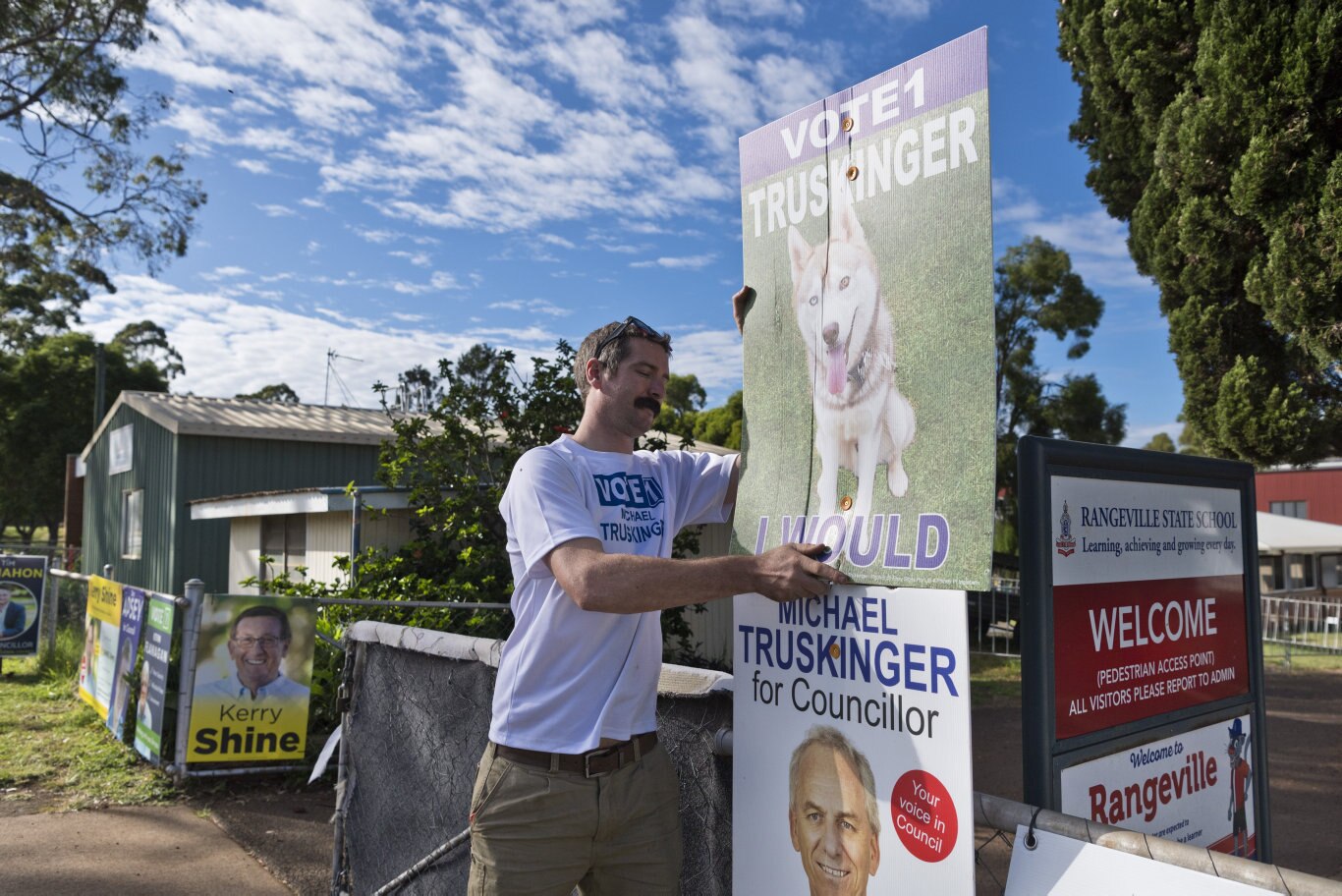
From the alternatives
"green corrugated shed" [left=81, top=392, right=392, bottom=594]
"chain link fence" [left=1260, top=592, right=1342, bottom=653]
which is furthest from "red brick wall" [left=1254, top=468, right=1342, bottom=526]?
"green corrugated shed" [left=81, top=392, right=392, bottom=594]

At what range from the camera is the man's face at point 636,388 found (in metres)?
2.50

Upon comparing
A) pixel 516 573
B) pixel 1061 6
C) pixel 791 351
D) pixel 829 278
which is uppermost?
pixel 1061 6

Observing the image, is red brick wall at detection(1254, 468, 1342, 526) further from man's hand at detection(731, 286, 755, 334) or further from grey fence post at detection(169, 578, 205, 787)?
man's hand at detection(731, 286, 755, 334)

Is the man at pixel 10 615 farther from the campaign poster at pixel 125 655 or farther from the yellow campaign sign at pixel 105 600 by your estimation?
the campaign poster at pixel 125 655

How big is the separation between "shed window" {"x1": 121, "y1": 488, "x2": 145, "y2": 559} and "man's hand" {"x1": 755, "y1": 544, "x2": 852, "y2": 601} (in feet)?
62.5

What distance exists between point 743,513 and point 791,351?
402 mm

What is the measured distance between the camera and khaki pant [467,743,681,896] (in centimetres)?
230

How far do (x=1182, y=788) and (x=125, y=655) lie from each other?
8707 millimetres

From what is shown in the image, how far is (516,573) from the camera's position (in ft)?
8.21

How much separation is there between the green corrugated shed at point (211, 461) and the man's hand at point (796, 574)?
14364 mm

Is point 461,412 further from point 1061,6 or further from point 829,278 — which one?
point 1061,6

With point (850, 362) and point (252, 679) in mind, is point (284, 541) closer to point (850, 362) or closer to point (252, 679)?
point (252, 679)

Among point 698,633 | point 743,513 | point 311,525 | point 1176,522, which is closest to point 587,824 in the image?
point 743,513

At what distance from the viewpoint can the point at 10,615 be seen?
12.2m
